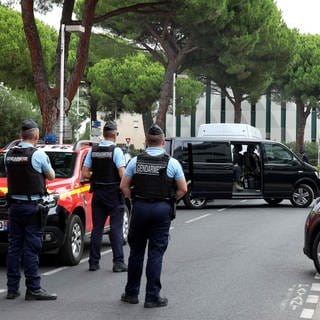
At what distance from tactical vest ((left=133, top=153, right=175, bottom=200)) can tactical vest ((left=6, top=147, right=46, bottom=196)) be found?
3.77ft

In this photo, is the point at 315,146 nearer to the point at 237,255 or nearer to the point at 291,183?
the point at 291,183

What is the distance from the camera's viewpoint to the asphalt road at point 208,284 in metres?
6.51

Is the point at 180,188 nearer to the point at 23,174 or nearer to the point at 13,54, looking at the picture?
the point at 23,174

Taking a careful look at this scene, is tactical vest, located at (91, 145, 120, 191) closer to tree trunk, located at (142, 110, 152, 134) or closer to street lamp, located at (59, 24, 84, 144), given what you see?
street lamp, located at (59, 24, 84, 144)

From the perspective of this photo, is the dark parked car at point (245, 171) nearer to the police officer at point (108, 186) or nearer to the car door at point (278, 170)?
the car door at point (278, 170)

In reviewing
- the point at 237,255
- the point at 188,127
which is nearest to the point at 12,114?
the point at 237,255

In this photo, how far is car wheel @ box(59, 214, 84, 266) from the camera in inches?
355

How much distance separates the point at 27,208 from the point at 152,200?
4.42 feet

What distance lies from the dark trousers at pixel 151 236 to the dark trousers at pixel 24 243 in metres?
1.02

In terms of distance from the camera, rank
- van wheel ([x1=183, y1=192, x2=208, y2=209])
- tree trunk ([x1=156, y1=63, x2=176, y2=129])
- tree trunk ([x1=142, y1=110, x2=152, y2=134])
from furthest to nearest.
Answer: tree trunk ([x1=142, y1=110, x2=152, y2=134])
tree trunk ([x1=156, y1=63, x2=176, y2=129])
van wheel ([x1=183, y1=192, x2=208, y2=209])

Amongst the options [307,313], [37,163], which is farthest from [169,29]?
[307,313]

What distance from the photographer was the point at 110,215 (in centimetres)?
870

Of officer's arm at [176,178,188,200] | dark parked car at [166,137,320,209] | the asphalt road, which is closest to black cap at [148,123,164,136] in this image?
officer's arm at [176,178,188,200]

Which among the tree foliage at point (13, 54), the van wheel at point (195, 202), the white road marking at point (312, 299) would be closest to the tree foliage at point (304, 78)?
the tree foliage at point (13, 54)
